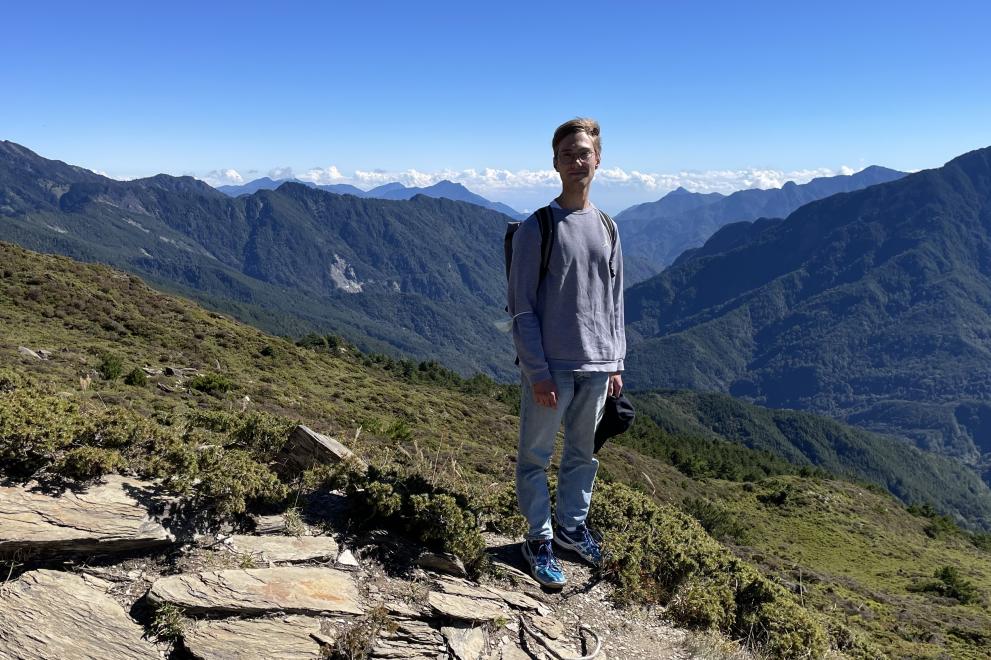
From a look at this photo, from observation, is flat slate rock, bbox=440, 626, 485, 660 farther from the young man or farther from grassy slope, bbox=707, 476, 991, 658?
grassy slope, bbox=707, 476, 991, 658

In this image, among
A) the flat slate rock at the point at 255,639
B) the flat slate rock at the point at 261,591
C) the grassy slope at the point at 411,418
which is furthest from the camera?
the grassy slope at the point at 411,418

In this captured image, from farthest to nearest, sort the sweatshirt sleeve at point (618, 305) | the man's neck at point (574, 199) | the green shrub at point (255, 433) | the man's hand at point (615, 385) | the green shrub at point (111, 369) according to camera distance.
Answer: the green shrub at point (111, 369) → the green shrub at point (255, 433) → the man's hand at point (615, 385) → the sweatshirt sleeve at point (618, 305) → the man's neck at point (574, 199)

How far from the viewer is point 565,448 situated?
18.6 ft

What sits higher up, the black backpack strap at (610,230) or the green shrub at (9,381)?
the black backpack strap at (610,230)

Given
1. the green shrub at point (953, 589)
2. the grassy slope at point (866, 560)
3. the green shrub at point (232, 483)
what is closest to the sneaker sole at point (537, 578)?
the green shrub at point (232, 483)

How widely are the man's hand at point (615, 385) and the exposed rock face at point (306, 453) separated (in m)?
2.82

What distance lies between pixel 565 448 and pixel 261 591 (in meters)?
2.84

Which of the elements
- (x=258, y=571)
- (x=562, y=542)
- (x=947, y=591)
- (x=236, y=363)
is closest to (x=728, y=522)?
(x=947, y=591)

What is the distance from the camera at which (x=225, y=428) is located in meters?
Answer: 7.13

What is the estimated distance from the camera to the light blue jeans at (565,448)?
17.1 feet

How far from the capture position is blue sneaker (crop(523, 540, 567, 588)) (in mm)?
5469

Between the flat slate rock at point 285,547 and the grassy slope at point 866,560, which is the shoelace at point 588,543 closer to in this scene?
the flat slate rock at point 285,547

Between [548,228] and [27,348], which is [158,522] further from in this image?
[27,348]

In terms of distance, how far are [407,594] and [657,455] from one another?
68.9m
